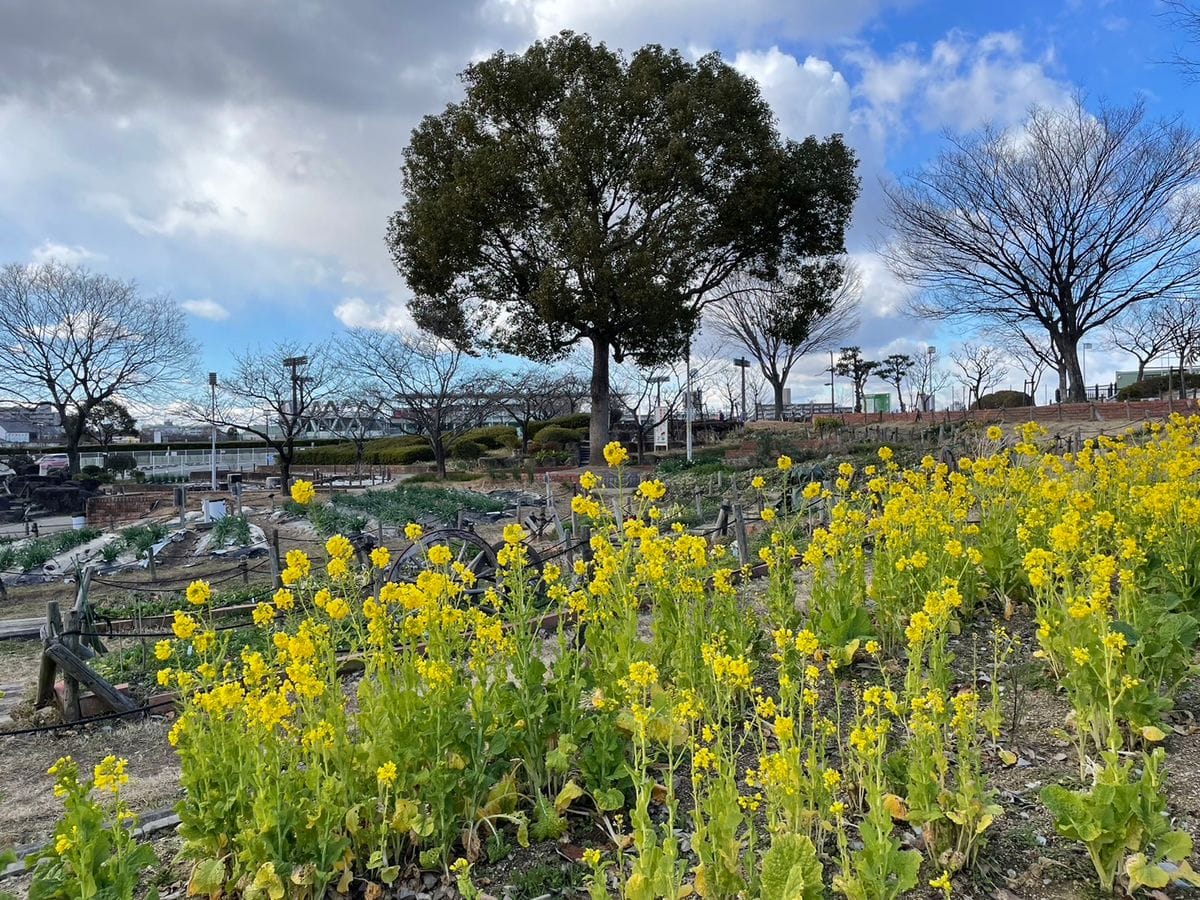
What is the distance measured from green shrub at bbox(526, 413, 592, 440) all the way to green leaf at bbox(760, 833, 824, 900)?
3276cm

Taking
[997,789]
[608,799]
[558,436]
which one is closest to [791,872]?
[608,799]

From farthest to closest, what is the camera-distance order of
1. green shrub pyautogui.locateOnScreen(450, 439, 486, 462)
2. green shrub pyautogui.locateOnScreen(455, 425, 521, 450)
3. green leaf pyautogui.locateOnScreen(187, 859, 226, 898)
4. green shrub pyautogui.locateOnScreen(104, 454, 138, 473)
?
green shrub pyautogui.locateOnScreen(455, 425, 521, 450) < green shrub pyautogui.locateOnScreen(104, 454, 138, 473) < green shrub pyautogui.locateOnScreen(450, 439, 486, 462) < green leaf pyautogui.locateOnScreen(187, 859, 226, 898)

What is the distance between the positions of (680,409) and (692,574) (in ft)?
97.0

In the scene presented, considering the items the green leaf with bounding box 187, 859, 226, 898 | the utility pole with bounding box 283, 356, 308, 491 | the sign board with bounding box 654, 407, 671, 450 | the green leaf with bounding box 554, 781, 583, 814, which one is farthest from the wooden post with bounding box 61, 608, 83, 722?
the sign board with bounding box 654, 407, 671, 450

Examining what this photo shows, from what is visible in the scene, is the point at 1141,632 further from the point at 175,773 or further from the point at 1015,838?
the point at 175,773

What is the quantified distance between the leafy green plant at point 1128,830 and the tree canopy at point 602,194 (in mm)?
17890

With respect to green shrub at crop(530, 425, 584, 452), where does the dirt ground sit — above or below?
below

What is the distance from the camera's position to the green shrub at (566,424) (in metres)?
35.2

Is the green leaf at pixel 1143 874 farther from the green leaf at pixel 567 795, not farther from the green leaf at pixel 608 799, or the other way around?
the green leaf at pixel 567 795

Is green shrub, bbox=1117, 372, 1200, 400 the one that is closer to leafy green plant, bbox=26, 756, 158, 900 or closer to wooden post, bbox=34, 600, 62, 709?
wooden post, bbox=34, 600, 62, 709

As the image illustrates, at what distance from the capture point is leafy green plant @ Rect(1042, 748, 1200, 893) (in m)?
2.04

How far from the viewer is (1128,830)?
2090 millimetres

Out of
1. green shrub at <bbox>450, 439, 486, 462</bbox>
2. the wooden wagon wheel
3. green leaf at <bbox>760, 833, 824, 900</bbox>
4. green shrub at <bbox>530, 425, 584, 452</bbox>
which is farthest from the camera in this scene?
green shrub at <bbox>530, 425, 584, 452</bbox>

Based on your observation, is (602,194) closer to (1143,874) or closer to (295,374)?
(295,374)
